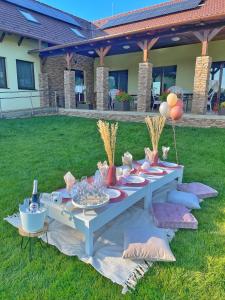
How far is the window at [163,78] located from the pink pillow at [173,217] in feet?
32.1

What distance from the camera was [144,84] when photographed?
909 cm

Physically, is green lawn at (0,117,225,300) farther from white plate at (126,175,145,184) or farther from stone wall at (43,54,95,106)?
stone wall at (43,54,95,106)

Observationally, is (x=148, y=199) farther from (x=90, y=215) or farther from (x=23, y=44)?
(x=23, y=44)

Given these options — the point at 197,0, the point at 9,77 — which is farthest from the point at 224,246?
the point at 197,0

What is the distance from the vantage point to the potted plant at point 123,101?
986 cm

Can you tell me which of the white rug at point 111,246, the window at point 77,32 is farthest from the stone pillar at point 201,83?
the window at point 77,32

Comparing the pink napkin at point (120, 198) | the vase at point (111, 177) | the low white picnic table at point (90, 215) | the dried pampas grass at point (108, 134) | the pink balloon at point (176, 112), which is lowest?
the low white picnic table at point (90, 215)

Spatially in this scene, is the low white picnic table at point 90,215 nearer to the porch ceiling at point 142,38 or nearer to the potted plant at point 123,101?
the porch ceiling at point 142,38

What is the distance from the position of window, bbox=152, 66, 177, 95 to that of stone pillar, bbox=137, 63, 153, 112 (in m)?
2.97

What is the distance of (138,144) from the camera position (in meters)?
6.30

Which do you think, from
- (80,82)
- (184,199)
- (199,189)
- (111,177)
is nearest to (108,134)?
(111,177)

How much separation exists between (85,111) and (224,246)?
8.92 metres

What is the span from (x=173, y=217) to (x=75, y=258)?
1252mm

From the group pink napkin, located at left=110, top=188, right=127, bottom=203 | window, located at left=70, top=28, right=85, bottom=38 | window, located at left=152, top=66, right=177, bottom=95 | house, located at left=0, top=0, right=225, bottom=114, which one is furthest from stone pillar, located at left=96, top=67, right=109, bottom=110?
pink napkin, located at left=110, top=188, right=127, bottom=203
